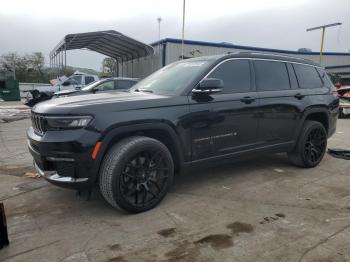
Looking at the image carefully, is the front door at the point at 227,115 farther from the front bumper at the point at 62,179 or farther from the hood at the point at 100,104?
the front bumper at the point at 62,179

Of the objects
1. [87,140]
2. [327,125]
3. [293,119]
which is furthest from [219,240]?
[327,125]

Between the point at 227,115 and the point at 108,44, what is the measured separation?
20.6 meters

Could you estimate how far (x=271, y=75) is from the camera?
16.3 feet

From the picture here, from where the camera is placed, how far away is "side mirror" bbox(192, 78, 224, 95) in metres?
3.89

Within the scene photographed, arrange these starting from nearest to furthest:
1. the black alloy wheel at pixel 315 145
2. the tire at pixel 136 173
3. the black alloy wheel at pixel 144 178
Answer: the tire at pixel 136 173
the black alloy wheel at pixel 144 178
the black alloy wheel at pixel 315 145

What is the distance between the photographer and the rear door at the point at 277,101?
4770mm

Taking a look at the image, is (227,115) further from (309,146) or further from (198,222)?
(309,146)

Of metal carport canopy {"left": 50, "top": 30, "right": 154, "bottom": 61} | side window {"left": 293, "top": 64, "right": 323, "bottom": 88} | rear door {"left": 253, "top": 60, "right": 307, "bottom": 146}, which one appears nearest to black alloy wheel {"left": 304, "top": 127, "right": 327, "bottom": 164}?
Result: rear door {"left": 253, "top": 60, "right": 307, "bottom": 146}

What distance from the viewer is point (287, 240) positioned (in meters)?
3.08

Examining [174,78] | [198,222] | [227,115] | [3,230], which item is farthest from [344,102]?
[3,230]

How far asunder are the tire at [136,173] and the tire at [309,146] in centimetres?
258

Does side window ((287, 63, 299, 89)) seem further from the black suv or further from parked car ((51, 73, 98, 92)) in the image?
parked car ((51, 73, 98, 92))

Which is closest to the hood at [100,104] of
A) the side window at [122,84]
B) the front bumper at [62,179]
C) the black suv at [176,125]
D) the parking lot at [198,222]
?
the black suv at [176,125]

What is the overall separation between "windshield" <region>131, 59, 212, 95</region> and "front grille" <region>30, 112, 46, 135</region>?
144 cm
